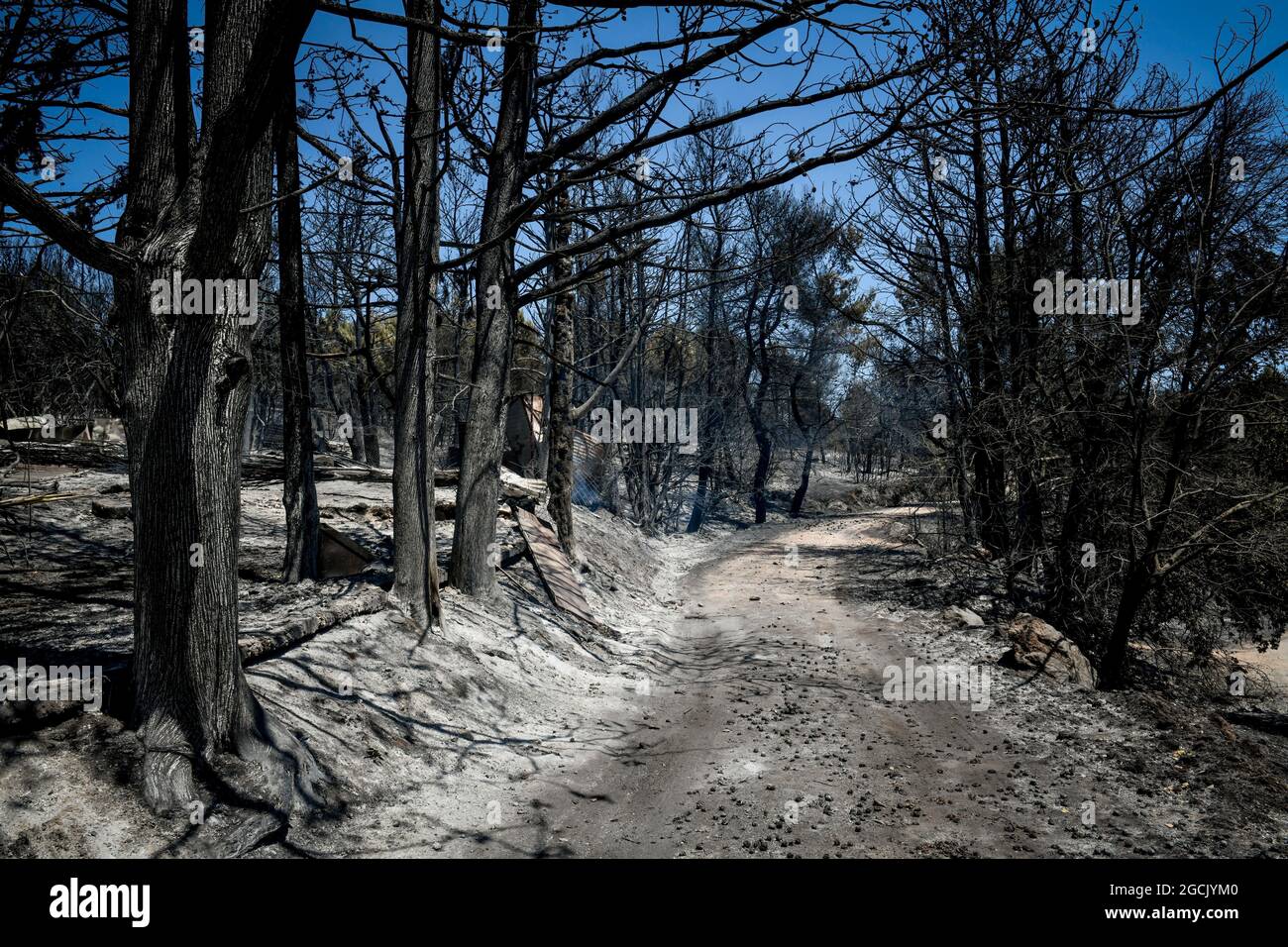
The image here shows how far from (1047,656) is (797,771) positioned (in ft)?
13.2

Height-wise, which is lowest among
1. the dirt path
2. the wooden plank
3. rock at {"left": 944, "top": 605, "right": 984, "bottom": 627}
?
the dirt path

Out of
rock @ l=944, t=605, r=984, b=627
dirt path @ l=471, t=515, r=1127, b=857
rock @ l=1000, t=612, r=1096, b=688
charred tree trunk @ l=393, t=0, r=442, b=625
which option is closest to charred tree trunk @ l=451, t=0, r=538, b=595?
charred tree trunk @ l=393, t=0, r=442, b=625

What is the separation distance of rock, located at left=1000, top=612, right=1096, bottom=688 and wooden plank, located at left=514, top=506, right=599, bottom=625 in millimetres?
5154

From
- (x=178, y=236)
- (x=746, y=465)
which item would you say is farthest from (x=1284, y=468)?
(x=746, y=465)

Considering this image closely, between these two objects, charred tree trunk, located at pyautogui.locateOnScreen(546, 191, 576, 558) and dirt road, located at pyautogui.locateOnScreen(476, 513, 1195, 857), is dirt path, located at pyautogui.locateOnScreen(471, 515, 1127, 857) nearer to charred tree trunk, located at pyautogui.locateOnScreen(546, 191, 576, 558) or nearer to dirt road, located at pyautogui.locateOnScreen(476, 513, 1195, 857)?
dirt road, located at pyautogui.locateOnScreen(476, 513, 1195, 857)

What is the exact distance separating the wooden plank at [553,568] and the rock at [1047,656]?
5154 millimetres

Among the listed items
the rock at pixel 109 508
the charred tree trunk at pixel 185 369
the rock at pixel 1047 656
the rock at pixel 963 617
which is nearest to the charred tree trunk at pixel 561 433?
the rock at pixel 963 617

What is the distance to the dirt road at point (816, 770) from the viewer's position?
4789 mm

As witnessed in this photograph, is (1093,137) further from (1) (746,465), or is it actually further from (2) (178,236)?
(1) (746,465)

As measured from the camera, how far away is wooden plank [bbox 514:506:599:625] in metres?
10.8

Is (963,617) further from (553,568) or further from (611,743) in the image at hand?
(611,743)

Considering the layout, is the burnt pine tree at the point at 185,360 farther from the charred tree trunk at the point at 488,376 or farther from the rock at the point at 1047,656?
the rock at the point at 1047,656

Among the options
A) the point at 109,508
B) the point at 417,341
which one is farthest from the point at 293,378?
the point at 109,508

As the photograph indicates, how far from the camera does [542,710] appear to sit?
7.44 m
